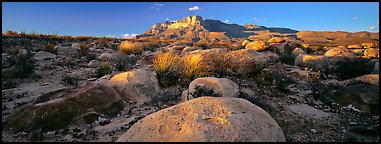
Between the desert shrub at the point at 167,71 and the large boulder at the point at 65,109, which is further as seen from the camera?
the desert shrub at the point at 167,71

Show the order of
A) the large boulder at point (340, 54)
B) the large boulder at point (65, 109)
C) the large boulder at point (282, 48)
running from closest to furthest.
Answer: the large boulder at point (65, 109) < the large boulder at point (340, 54) < the large boulder at point (282, 48)

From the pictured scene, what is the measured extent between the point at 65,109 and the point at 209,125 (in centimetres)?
276

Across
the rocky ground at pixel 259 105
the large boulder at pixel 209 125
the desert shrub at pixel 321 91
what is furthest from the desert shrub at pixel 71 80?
the desert shrub at pixel 321 91

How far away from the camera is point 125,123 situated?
404 cm

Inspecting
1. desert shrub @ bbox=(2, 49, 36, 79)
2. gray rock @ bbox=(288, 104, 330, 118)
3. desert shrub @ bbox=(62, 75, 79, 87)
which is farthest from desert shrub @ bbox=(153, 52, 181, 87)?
desert shrub @ bbox=(2, 49, 36, 79)

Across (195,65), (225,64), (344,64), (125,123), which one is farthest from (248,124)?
(344,64)

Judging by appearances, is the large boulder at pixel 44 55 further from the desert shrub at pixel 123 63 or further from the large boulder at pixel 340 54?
the large boulder at pixel 340 54

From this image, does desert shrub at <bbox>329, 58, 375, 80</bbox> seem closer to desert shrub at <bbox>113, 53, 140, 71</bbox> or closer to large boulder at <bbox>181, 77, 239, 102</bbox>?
large boulder at <bbox>181, 77, 239, 102</bbox>

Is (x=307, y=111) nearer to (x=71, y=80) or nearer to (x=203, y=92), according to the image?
(x=203, y=92)

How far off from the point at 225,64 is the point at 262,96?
6.34 ft

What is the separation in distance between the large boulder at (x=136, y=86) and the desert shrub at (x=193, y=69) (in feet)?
3.13

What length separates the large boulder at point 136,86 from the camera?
207 inches

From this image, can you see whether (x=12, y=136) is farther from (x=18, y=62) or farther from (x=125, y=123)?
(x=18, y=62)

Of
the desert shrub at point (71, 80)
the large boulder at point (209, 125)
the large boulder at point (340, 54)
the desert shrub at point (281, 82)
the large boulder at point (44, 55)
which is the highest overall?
the large boulder at point (44, 55)
